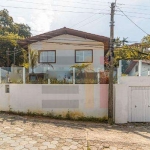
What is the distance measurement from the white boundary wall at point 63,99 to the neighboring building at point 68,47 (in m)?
3.84

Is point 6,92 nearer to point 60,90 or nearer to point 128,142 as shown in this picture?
point 60,90

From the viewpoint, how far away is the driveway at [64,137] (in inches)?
236

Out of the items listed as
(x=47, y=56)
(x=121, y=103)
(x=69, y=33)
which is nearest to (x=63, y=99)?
(x=121, y=103)

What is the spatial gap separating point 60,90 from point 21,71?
2.73 m

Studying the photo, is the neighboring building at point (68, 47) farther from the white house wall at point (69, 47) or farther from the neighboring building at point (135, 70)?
the neighboring building at point (135, 70)

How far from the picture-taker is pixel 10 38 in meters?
21.4

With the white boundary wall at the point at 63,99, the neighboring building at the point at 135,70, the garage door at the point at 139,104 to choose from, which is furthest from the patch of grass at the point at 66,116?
the neighboring building at the point at 135,70

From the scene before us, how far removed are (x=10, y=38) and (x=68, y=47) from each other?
10084 mm

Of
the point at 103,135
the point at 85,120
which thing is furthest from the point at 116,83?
the point at 103,135

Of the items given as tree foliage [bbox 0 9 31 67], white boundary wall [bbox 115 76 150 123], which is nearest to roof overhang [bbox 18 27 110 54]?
tree foliage [bbox 0 9 31 67]

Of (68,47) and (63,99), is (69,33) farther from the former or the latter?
(63,99)

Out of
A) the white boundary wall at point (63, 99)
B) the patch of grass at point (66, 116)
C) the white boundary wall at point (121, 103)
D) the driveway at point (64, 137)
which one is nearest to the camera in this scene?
the driveway at point (64, 137)

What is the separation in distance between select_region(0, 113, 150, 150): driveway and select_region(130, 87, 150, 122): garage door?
3.99 ft

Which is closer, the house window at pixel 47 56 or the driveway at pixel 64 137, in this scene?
the driveway at pixel 64 137
